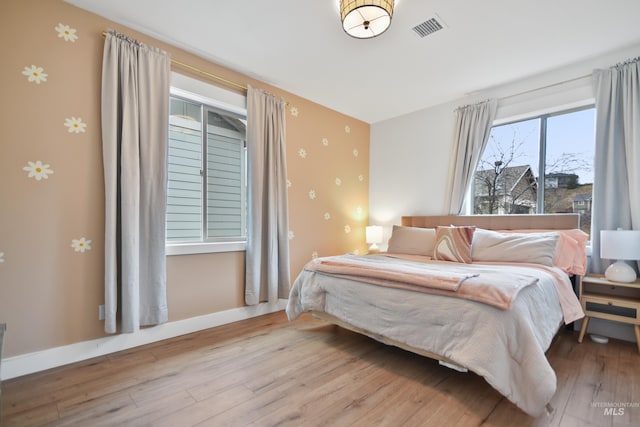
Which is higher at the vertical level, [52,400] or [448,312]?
[448,312]

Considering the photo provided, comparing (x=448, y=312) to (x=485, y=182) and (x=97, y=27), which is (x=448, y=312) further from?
(x=97, y=27)

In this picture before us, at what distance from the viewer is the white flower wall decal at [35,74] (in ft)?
6.32

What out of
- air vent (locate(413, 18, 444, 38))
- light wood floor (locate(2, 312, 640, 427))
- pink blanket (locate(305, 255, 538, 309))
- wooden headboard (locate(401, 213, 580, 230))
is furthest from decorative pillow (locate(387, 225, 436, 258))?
air vent (locate(413, 18, 444, 38))

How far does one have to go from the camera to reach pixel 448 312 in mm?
1681

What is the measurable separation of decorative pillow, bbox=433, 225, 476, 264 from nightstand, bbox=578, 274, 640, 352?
90cm

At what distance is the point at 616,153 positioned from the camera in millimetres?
2557

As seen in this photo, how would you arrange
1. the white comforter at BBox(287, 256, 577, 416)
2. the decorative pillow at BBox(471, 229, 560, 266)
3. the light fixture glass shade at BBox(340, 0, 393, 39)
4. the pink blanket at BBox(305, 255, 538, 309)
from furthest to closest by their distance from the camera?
the decorative pillow at BBox(471, 229, 560, 266) < the light fixture glass shade at BBox(340, 0, 393, 39) < the pink blanket at BBox(305, 255, 538, 309) < the white comforter at BBox(287, 256, 577, 416)

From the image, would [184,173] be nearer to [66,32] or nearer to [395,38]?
[66,32]

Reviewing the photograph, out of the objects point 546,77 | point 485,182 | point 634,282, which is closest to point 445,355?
point 634,282

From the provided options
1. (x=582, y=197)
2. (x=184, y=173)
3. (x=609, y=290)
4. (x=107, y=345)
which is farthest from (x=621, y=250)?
(x=107, y=345)

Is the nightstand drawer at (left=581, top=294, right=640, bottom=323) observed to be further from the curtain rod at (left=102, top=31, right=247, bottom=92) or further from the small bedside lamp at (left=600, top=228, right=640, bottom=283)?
the curtain rod at (left=102, top=31, right=247, bottom=92)

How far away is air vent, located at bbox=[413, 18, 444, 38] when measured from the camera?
7.30ft

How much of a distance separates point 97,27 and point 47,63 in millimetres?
457

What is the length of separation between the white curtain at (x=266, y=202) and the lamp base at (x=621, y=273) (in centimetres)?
283
